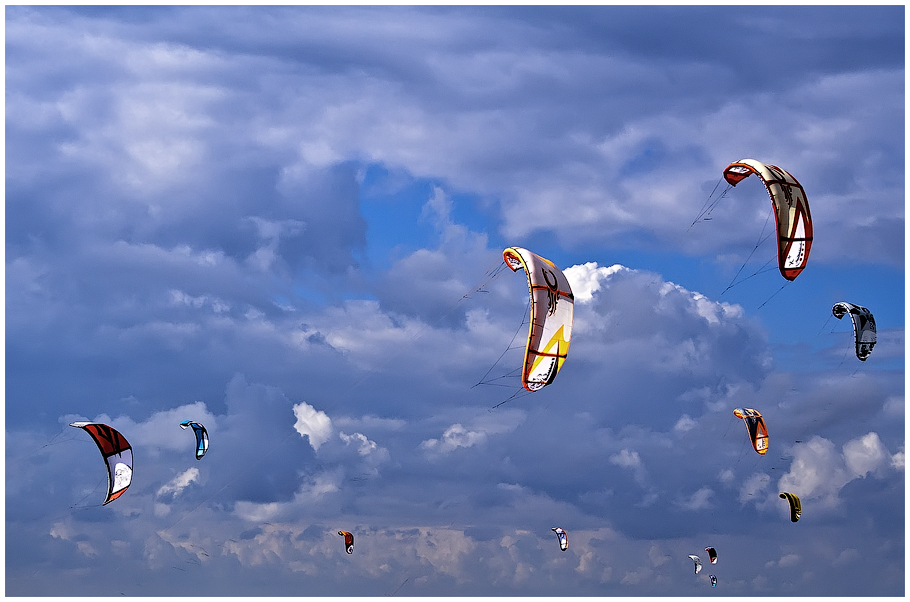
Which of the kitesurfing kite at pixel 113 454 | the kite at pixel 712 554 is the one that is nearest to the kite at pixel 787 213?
the kitesurfing kite at pixel 113 454

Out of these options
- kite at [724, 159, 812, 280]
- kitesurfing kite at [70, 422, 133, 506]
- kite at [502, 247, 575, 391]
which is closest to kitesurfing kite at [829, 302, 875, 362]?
kite at [724, 159, 812, 280]

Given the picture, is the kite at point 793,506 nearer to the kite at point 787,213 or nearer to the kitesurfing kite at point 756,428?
the kitesurfing kite at point 756,428

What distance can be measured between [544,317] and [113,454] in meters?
32.3

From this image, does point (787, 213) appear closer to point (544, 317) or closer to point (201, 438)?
point (544, 317)

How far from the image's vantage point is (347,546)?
10575 cm

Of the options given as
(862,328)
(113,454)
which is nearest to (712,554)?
(862,328)

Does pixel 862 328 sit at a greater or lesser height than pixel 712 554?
greater

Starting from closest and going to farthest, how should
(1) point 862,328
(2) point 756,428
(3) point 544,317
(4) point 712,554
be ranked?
(3) point 544,317, (1) point 862,328, (2) point 756,428, (4) point 712,554

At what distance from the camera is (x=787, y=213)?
53.8 meters

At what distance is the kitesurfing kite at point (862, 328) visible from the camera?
220 feet

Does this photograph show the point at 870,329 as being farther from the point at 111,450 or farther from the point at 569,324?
the point at 111,450

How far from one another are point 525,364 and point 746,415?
39825 millimetres

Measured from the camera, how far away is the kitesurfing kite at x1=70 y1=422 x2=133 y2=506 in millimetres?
69188

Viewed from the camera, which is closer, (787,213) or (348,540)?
(787,213)
